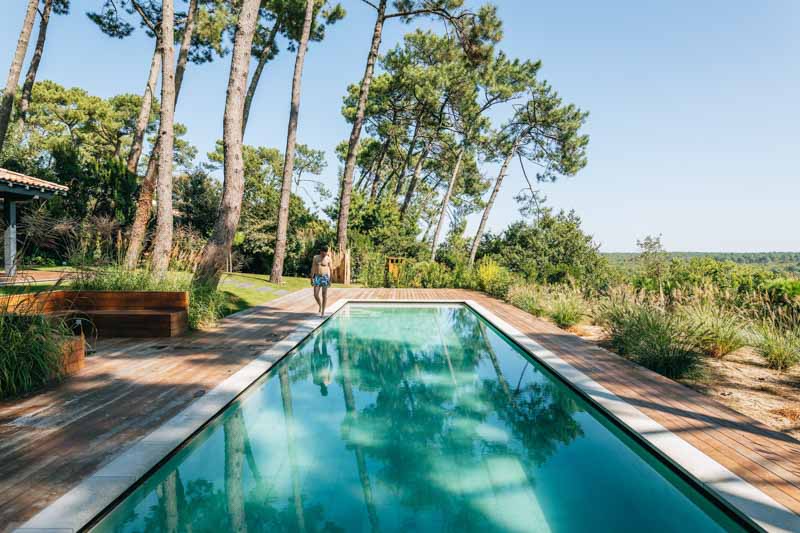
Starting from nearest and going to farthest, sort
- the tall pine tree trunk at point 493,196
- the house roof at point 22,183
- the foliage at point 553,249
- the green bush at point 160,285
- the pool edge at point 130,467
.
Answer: the pool edge at point 130,467
the green bush at point 160,285
the house roof at point 22,183
the foliage at point 553,249
the tall pine tree trunk at point 493,196

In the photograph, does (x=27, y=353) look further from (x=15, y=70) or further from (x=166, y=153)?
(x=15, y=70)

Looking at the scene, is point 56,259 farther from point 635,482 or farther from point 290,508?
point 635,482

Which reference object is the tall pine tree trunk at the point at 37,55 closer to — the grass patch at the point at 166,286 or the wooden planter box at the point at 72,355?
the grass patch at the point at 166,286

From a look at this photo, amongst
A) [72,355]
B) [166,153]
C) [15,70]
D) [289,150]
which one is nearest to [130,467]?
[72,355]

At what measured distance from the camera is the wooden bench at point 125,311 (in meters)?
6.06

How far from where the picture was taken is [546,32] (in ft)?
48.1

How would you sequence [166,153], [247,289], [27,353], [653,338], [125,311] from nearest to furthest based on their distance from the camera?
[27,353] < [653,338] < [125,311] < [166,153] < [247,289]

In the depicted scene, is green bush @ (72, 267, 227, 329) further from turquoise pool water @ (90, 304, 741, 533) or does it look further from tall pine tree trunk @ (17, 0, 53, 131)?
tall pine tree trunk @ (17, 0, 53, 131)

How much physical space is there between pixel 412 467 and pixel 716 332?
16.0ft

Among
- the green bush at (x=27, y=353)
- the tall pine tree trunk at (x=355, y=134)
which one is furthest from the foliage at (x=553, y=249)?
the green bush at (x=27, y=353)

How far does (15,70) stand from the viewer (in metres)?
12.3

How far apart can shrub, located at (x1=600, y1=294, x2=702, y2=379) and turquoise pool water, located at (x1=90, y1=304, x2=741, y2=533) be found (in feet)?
4.12

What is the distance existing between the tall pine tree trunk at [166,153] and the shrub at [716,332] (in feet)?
28.5

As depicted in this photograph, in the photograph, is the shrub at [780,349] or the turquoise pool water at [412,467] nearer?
the turquoise pool water at [412,467]
